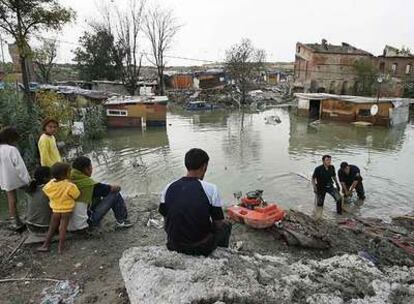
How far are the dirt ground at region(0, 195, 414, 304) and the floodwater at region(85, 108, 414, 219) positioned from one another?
343cm

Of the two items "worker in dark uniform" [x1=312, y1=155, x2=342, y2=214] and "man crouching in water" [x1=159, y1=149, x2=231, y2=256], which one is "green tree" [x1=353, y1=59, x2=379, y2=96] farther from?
"man crouching in water" [x1=159, y1=149, x2=231, y2=256]

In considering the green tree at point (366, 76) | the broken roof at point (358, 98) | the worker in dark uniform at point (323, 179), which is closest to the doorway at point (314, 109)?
the broken roof at point (358, 98)

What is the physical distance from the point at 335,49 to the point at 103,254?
4272 cm

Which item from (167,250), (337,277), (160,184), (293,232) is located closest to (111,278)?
(167,250)

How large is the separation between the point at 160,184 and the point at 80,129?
7.17 meters

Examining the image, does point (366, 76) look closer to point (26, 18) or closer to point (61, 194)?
point (26, 18)

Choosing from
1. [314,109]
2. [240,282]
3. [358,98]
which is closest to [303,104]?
[314,109]

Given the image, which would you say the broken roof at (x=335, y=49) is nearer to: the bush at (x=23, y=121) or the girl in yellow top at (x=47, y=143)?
the bush at (x=23, y=121)

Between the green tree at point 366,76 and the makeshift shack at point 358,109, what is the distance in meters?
10.3

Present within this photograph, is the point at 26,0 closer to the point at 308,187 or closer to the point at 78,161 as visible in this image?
A: the point at 78,161

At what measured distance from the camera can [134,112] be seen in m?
23.2

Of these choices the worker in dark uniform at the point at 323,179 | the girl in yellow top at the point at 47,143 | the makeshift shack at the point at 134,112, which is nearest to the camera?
the girl in yellow top at the point at 47,143

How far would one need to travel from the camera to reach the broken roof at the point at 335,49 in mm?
40000

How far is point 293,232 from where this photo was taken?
5.96 meters
